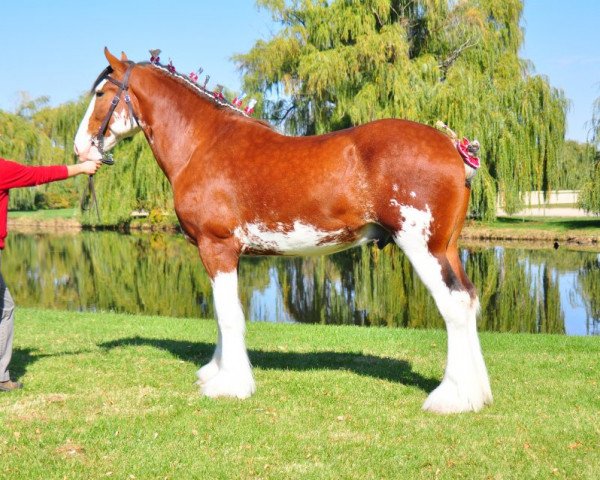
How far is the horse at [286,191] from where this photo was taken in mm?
4973

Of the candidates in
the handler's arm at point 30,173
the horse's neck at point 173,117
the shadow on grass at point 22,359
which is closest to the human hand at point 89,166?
the handler's arm at point 30,173

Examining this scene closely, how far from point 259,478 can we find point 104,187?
2888cm

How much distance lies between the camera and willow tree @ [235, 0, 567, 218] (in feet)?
67.1

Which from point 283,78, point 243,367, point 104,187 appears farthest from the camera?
point 104,187

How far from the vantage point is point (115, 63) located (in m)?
5.91

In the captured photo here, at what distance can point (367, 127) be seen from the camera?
5.20 m

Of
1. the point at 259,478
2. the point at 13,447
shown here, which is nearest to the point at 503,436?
the point at 259,478

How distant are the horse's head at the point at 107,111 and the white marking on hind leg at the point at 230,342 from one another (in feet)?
5.11

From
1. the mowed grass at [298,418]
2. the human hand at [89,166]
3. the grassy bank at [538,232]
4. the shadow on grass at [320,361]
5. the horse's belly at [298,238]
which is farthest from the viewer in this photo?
the grassy bank at [538,232]

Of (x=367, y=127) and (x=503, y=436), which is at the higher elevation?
(x=367, y=127)

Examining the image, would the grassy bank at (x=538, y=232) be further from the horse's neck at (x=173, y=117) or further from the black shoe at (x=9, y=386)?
the black shoe at (x=9, y=386)

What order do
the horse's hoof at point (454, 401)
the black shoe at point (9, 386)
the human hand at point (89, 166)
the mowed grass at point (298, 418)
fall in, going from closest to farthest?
1. the mowed grass at point (298, 418)
2. the horse's hoof at point (454, 401)
3. the black shoe at point (9, 386)
4. the human hand at point (89, 166)

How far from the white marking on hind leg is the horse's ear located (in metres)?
2.04

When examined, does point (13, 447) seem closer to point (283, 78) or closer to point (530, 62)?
point (283, 78)
